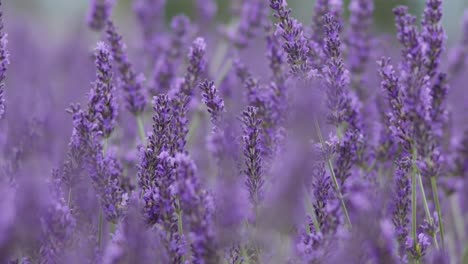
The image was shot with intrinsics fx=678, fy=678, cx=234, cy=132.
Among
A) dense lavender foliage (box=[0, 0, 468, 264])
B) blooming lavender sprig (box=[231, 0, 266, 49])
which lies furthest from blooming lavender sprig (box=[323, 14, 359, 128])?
blooming lavender sprig (box=[231, 0, 266, 49])

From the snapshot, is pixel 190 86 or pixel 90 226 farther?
pixel 190 86

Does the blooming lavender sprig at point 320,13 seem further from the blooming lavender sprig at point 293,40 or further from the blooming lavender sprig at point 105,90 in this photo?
the blooming lavender sprig at point 105,90

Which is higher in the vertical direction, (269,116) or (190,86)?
(190,86)

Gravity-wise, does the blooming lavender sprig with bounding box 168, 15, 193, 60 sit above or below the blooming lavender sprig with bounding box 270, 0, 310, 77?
above

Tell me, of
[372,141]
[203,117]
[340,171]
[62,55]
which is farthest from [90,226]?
[62,55]

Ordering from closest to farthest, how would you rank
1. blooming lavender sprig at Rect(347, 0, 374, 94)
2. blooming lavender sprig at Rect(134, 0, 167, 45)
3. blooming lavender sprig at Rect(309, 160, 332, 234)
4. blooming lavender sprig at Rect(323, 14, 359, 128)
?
blooming lavender sprig at Rect(309, 160, 332, 234) < blooming lavender sprig at Rect(323, 14, 359, 128) < blooming lavender sprig at Rect(347, 0, 374, 94) < blooming lavender sprig at Rect(134, 0, 167, 45)

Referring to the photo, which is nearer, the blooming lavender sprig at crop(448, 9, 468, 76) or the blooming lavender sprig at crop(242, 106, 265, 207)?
the blooming lavender sprig at crop(242, 106, 265, 207)

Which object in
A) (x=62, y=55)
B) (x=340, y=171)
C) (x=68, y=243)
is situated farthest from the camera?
(x=62, y=55)

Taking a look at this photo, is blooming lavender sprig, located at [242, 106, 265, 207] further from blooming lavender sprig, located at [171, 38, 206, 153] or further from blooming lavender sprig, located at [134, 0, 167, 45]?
blooming lavender sprig, located at [134, 0, 167, 45]

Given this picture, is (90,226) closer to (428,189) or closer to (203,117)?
(428,189)
